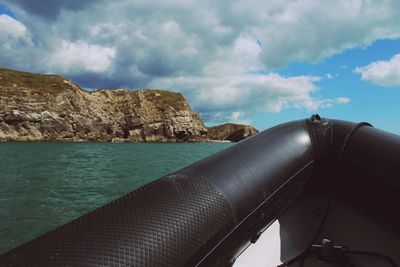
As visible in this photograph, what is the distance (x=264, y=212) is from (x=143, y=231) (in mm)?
942

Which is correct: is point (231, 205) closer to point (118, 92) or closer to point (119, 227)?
point (119, 227)

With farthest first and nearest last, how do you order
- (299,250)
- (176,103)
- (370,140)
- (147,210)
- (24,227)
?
(176,103)
(24,227)
(299,250)
(370,140)
(147,210)

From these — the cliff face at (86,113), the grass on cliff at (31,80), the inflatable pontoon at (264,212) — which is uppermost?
the grass on cliff at (31,80)

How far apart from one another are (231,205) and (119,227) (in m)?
0.60

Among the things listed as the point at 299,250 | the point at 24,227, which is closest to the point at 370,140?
the point at 299,250

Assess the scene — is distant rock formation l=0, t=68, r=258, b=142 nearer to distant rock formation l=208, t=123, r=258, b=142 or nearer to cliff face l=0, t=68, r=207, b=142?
cliff face l=0, t=68, r=207, b=142

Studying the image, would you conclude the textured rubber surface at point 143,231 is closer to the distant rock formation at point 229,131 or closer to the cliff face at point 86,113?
the cliff face at point 86,113

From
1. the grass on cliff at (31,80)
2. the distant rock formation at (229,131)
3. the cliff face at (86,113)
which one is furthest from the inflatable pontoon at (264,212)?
the distant rock formation at (229,131)

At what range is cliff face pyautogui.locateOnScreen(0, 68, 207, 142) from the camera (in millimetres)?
66938

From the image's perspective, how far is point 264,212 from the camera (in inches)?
78.1

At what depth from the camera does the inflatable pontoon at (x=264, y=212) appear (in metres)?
1.24

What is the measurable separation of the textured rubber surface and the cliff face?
73.6m

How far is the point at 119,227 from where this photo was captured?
50.2 inches

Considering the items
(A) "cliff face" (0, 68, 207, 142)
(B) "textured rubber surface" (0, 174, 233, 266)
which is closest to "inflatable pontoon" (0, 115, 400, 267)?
(B) "textured rubber surface" (0, 174, 233, 266)
